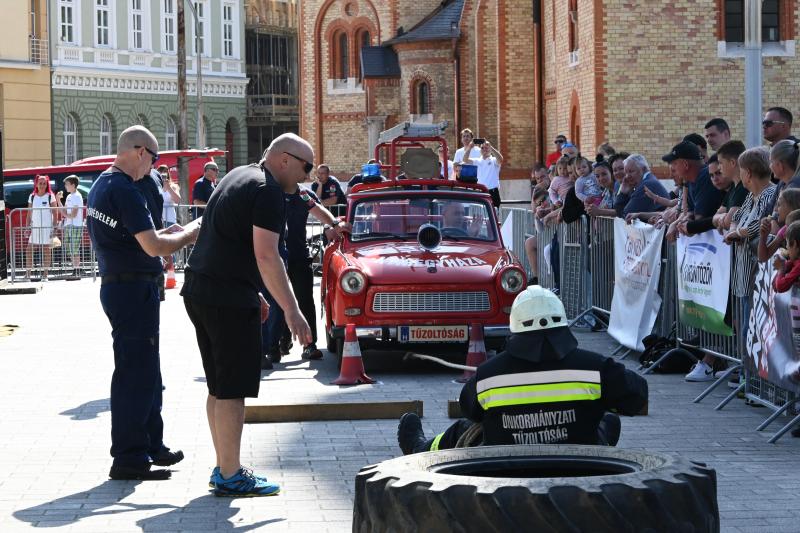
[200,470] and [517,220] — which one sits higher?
[517,220]

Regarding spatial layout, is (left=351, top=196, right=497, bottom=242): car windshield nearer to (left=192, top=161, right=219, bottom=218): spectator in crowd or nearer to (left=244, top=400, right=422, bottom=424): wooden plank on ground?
(left=244, top=400, right=422, bottom=424): wooden plank on ground

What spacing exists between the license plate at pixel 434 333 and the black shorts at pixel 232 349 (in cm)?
534

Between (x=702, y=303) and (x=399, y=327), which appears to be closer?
(x=702, y=303)

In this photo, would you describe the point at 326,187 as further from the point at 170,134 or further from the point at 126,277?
the point at 170,134

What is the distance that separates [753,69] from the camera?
20.5 metres

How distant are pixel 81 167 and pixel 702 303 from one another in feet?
87.6

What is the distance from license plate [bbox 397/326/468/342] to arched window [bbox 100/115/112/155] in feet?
169

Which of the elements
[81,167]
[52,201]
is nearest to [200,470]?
[52,201]

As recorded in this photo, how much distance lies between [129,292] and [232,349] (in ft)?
3.67

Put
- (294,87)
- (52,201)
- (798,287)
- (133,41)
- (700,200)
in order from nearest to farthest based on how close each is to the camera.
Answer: (798,287), (700,200), (52,201), (133,41), (294,87)

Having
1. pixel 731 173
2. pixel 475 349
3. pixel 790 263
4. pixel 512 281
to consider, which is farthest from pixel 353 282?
pixel 790 263

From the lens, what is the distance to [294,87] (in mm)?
83750

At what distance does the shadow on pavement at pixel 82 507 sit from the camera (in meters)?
7.62

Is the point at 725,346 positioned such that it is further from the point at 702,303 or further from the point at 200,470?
the point at 200,470
